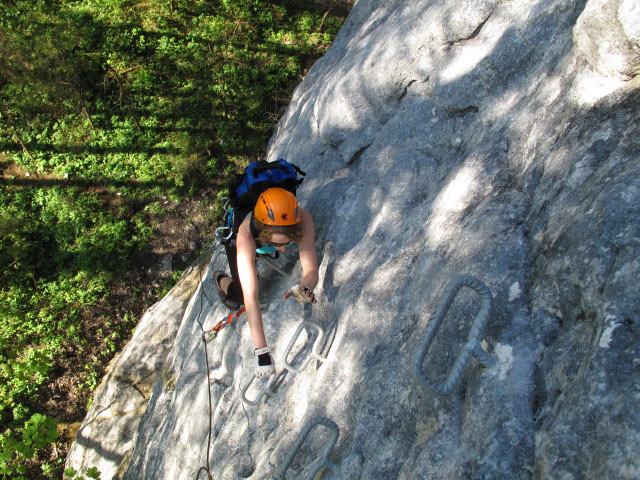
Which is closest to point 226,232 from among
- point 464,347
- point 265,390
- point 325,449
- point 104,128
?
point 265,390

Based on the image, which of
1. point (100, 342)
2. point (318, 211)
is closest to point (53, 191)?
point (100, 342)

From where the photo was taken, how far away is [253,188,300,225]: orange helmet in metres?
3.96

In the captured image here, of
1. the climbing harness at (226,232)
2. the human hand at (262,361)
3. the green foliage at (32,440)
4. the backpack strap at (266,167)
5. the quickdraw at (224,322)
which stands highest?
the backpack strap at (266,167)

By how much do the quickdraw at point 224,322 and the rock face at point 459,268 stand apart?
0.38 ft

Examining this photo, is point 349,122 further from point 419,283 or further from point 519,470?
point 519,470

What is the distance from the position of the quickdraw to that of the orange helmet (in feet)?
5.33

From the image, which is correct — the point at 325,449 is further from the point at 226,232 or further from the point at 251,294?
the point at 226,232

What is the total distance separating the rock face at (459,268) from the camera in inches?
79.3

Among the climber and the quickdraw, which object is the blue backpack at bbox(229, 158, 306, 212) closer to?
the climber

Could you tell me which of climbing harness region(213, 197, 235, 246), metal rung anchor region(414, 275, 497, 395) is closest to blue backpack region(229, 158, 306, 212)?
climbing harness region(213, 197, 235, 246)

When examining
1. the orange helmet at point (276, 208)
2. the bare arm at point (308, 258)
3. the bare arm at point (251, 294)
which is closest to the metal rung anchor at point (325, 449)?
the bare arm at point (251, 294)

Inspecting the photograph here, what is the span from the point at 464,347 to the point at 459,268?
87 cm

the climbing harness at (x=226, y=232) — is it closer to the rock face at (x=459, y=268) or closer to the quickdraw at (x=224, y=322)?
the rock face at (x=459, y=268)

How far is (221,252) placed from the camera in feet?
21.4
